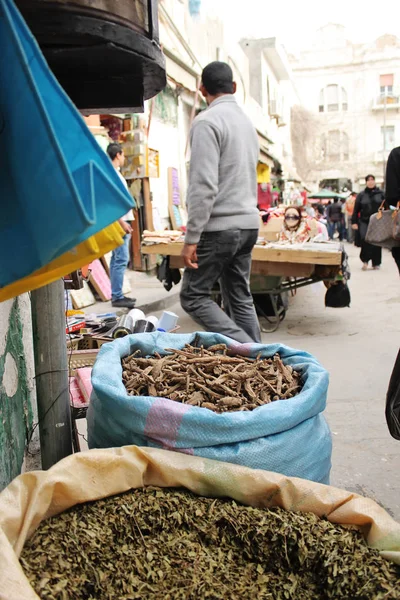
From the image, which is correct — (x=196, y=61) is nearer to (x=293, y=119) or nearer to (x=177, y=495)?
(x=177, y=495)

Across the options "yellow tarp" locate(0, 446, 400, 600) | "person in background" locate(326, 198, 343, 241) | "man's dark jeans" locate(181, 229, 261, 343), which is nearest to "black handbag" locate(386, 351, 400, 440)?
"yellow tarp" locate(0, 446, 400, 600)

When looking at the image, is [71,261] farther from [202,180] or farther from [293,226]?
[293,226]

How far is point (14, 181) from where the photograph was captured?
3.11 feet

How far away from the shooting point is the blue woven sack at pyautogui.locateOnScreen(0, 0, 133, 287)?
88 cm

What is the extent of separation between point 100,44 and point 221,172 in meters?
2.75

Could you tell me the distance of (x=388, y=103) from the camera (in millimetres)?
50531

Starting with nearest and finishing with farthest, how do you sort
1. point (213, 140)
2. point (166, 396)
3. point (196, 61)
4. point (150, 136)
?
point (166, 396), point (213, 140), point (150, 136), point (196, 61)

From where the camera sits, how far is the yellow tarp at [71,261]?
1.03 meters

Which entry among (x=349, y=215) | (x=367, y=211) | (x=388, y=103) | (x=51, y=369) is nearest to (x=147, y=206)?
(x=367, y=211)

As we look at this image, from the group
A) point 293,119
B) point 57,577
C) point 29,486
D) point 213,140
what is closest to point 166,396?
point 29,486

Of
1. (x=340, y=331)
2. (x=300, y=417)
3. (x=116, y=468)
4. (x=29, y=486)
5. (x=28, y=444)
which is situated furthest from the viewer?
(x=340, y=331)

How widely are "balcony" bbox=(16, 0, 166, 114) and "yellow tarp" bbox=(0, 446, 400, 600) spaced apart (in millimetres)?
1220

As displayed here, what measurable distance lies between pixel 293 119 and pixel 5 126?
5028 cm

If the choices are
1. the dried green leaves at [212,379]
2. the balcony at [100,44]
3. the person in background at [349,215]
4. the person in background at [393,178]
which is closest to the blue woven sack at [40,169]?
the balcony at [100,44]
